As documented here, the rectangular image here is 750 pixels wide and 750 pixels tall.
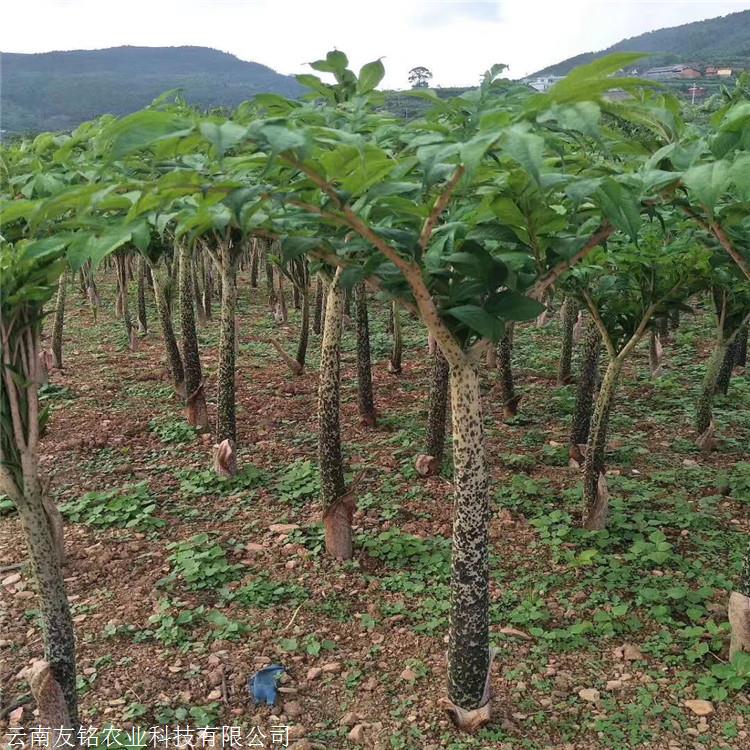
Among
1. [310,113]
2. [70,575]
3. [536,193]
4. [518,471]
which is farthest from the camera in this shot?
[518,471]

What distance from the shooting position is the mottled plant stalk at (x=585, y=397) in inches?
211

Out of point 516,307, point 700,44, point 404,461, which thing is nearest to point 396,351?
point 404,461

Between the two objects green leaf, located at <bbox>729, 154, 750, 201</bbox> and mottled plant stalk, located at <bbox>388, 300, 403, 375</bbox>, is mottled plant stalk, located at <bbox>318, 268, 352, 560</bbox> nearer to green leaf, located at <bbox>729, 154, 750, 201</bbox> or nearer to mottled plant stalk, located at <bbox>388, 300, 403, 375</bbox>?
green leaf, located at <bbox>729, 154, 750, 201</bbox>

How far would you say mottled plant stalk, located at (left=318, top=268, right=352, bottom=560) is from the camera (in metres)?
4.17

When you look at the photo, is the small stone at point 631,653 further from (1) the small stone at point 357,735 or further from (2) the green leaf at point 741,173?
(2) the green leaf at point 741,173

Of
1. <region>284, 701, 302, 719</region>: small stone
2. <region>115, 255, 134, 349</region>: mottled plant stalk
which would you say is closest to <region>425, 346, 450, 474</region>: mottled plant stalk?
<region>284, 701, 302, 719</region>: small stone

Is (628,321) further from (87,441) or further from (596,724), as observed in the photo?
(87,441)

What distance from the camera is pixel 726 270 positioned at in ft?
14.6

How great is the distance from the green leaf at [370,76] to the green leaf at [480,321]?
179cm

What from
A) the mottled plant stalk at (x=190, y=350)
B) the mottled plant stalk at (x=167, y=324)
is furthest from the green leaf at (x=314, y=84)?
the mottled plant stalk at (x=167, y=324)

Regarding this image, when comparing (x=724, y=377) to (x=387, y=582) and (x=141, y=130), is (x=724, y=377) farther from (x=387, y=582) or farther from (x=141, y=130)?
(x=141, y=130)

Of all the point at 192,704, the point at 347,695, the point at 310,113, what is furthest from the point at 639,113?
the point at 192,704

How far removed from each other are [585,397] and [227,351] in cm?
308

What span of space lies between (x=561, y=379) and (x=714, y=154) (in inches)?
251
